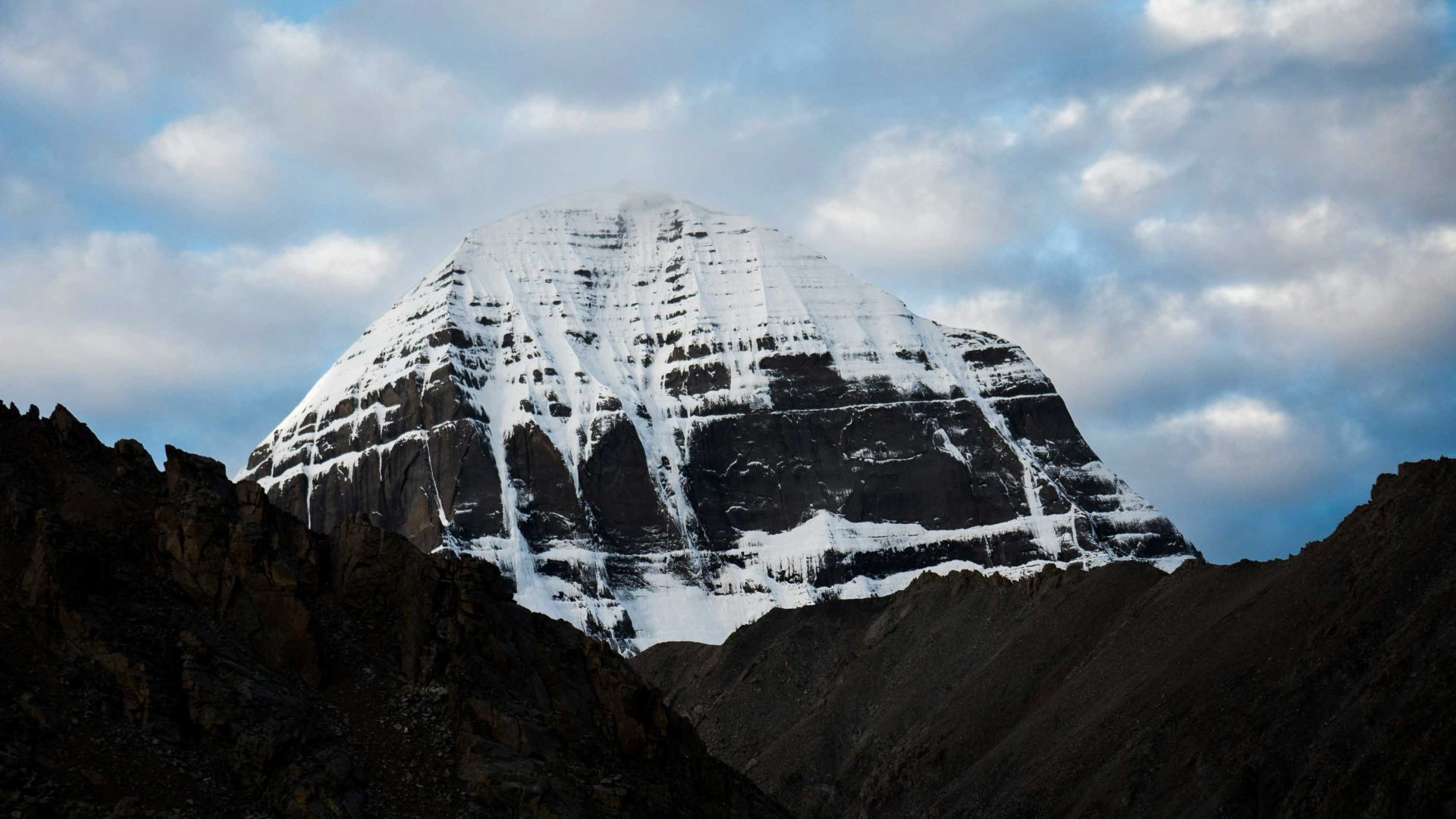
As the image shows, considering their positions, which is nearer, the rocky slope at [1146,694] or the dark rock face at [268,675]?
the dark rock face at [268,675]

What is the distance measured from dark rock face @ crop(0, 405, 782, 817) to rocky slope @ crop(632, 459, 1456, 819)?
28.5 meters

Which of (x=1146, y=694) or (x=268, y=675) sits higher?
(x=268, y=675)

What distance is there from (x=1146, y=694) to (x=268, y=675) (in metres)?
59.1

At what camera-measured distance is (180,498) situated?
54906mm

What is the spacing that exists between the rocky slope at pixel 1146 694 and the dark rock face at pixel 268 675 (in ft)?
93.5

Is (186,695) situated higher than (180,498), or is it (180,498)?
(180,498)

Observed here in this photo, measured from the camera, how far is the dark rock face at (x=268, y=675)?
45.2 meters

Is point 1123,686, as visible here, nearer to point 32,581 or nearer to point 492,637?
point 492,637

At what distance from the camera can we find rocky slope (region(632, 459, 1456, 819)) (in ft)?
242

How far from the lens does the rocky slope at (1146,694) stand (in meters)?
73.7

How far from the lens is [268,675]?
164 feet

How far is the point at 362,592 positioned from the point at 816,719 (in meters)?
87.3

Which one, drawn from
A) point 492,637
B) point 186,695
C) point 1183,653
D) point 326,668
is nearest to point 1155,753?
point 1183,653

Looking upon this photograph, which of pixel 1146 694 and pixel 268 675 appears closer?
pixel 268 675
